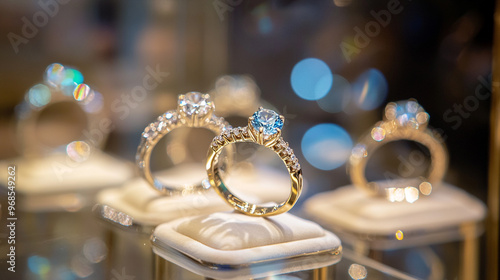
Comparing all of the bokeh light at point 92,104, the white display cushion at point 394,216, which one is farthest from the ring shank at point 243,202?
the bokeh light at point 92,104

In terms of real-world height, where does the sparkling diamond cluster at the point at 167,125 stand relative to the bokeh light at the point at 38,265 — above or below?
above

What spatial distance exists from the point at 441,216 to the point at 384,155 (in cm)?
46

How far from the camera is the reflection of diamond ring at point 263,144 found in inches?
29.9

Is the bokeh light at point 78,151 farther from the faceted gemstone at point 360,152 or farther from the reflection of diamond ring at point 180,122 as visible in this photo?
the faceted gemstone at point 360,152

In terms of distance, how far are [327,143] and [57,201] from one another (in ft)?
2.34

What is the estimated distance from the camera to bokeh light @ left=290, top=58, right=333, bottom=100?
1494 millimetres

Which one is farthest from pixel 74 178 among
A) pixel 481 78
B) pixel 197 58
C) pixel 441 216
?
pixel 481 78

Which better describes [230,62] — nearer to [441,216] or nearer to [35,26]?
[35,26]

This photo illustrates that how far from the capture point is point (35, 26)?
4.22ft

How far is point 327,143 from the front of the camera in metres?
1.54

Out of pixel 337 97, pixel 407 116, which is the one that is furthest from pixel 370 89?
pixel 407 116

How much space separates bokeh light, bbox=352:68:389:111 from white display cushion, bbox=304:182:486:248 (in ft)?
1.43

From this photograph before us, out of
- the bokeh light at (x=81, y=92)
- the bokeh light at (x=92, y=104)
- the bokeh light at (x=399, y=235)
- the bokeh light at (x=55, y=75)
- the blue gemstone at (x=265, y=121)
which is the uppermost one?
the bokeh light at (x=55, y=75)

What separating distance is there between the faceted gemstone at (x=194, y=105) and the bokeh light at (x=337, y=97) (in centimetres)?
66
